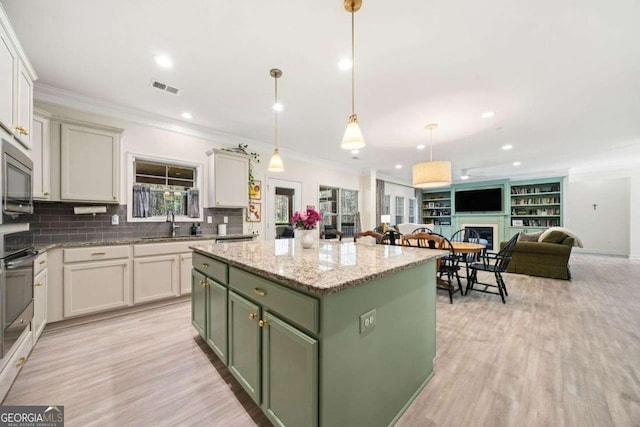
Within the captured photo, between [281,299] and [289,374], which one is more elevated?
[281,299]

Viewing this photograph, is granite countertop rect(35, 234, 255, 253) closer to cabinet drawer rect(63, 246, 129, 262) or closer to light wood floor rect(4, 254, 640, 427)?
cabinet drawer rect(63, 246, 129, 262)

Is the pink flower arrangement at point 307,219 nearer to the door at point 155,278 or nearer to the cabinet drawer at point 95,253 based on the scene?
the door at point 155,278

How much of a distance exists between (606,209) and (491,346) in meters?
8.79

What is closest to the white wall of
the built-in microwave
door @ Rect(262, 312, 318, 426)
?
door @ Rect(262, 312, 318, 426)

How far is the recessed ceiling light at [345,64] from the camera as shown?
2.37 meters

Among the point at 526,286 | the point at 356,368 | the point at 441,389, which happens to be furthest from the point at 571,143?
the point at 356,368

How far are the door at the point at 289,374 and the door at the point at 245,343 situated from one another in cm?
9

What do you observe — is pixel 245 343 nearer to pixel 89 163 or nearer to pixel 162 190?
pixel 89 163

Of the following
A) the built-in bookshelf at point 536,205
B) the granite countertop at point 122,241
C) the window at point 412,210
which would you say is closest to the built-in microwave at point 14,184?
the granite countertop at point 122,241

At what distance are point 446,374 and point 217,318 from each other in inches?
70.1

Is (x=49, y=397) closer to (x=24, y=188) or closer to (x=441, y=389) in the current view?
(x=24, y=188)

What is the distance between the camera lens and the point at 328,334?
3.54ft

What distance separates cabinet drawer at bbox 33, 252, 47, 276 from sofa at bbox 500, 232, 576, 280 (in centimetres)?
700

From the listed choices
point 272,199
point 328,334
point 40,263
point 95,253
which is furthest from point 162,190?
point 328,334
